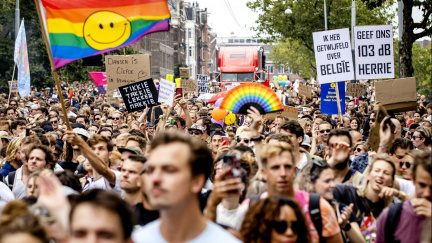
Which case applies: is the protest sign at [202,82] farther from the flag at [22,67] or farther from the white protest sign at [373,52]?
the white protest sign at [373,52]

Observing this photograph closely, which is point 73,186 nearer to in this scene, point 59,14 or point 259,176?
point 259,176

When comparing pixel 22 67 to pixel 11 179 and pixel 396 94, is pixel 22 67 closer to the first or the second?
pixel 396 94

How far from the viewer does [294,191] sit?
16.0 feet

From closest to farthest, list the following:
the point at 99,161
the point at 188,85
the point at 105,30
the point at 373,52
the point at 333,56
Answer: the point at 99,161
the point at 105,30
the point at 373,52
the point at 333,56
the point at 188,85

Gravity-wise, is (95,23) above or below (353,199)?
above

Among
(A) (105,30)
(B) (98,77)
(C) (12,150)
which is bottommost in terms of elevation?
(C) (12,150)

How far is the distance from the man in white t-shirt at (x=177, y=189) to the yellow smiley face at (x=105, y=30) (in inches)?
153

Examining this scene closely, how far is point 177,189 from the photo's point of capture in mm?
3299

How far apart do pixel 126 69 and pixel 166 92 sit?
1.73 metres

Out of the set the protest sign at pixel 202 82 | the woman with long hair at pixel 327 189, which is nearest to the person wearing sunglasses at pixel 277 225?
the woman with long hair at pixel 327 189

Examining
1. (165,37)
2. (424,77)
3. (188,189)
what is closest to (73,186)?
(188,189)

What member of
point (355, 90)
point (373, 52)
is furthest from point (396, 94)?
point (355, 90)

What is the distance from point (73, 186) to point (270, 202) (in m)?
2.17

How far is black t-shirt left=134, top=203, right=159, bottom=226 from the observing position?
17.7 feet
